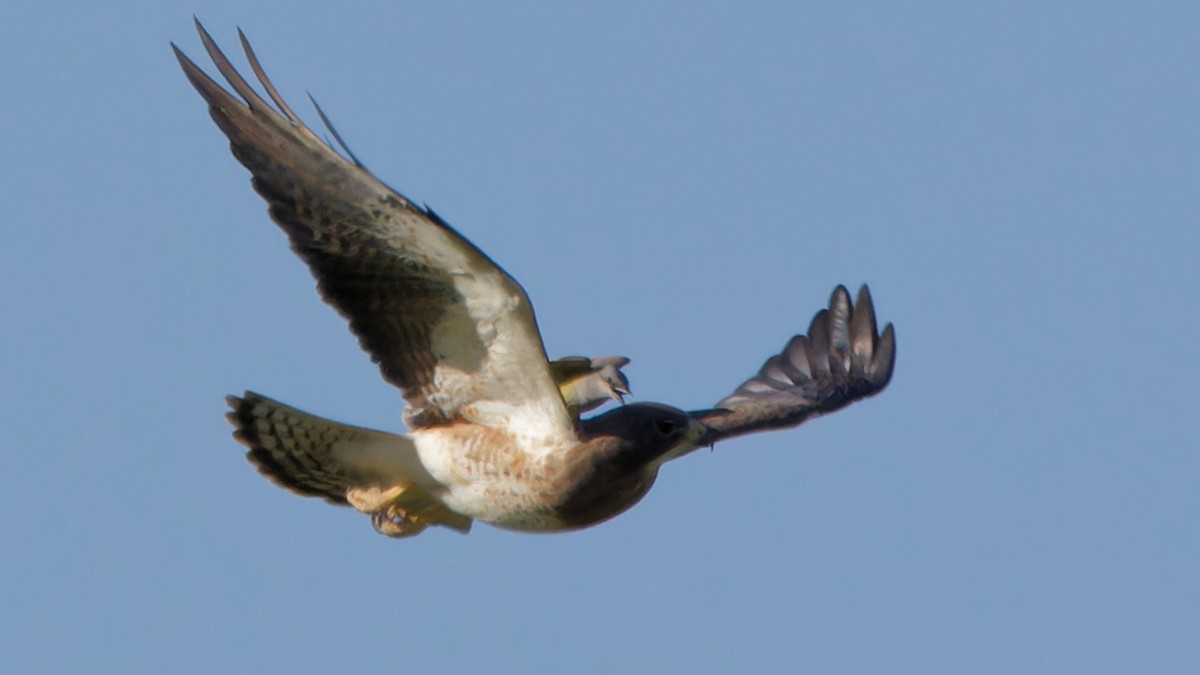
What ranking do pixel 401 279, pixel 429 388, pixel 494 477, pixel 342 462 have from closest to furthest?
pixel 401 279, pixel 494 477, pixel 429 388, pixel 342 462

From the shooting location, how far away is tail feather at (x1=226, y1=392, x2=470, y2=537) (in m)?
9.07

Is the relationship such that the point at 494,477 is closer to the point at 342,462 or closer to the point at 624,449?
the point at 624,449

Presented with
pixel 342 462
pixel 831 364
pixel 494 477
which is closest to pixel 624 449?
pixel 494 477

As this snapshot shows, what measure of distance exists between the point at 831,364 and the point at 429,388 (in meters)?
3.18

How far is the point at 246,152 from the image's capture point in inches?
316

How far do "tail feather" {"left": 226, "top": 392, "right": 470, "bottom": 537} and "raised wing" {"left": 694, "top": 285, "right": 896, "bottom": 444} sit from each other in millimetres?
2061

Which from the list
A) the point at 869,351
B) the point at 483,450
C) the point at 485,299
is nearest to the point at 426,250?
the point at 485,299

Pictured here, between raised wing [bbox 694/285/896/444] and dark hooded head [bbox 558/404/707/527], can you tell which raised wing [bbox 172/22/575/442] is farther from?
raised wing [bbox 694/285/896/444]

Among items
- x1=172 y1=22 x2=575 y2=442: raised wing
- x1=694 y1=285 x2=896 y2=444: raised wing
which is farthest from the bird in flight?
x1=694 y1=285 x2=896 y2=444: raised wing

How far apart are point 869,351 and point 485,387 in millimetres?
3223

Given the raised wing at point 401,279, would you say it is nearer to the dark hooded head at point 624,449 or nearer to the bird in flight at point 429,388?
the bird in flight at point 429,388

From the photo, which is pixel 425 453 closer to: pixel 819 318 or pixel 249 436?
pixel 249 436

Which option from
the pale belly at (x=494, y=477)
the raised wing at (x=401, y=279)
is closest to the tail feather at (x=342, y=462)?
the pale belly at (x=494, y=477)

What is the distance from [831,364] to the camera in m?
11.4
